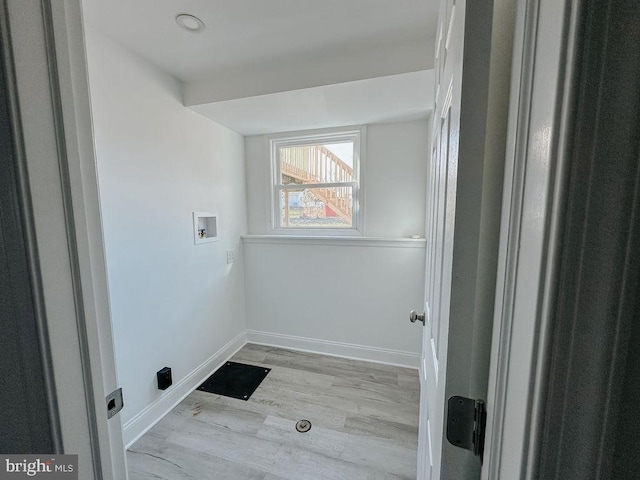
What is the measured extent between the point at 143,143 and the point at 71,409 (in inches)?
62.8

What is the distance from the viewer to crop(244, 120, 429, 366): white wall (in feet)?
7.74

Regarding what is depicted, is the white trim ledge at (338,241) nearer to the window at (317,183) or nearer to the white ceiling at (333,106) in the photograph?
the window at (317,183)

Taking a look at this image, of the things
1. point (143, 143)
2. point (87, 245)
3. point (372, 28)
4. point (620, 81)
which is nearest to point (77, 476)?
point (87, 245)

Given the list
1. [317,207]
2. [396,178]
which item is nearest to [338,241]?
[317,207]

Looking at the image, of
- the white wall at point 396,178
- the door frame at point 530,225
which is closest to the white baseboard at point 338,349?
the white wall at point 396,178

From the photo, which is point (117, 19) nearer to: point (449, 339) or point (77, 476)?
point (77, 476)

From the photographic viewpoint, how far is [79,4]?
577mm

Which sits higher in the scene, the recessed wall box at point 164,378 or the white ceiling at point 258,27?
the white ceiling at point 258,27

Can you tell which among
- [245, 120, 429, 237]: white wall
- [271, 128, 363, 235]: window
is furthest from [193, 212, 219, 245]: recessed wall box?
[245, 120, 429, 237]: white wall

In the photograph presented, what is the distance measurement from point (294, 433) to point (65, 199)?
1798 millimetres

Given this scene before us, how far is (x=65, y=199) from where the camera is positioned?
53cm

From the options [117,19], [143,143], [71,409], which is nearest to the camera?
[71,409]

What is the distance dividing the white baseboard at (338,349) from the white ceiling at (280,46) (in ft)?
6.88

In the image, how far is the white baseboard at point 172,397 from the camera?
65.1 inches
